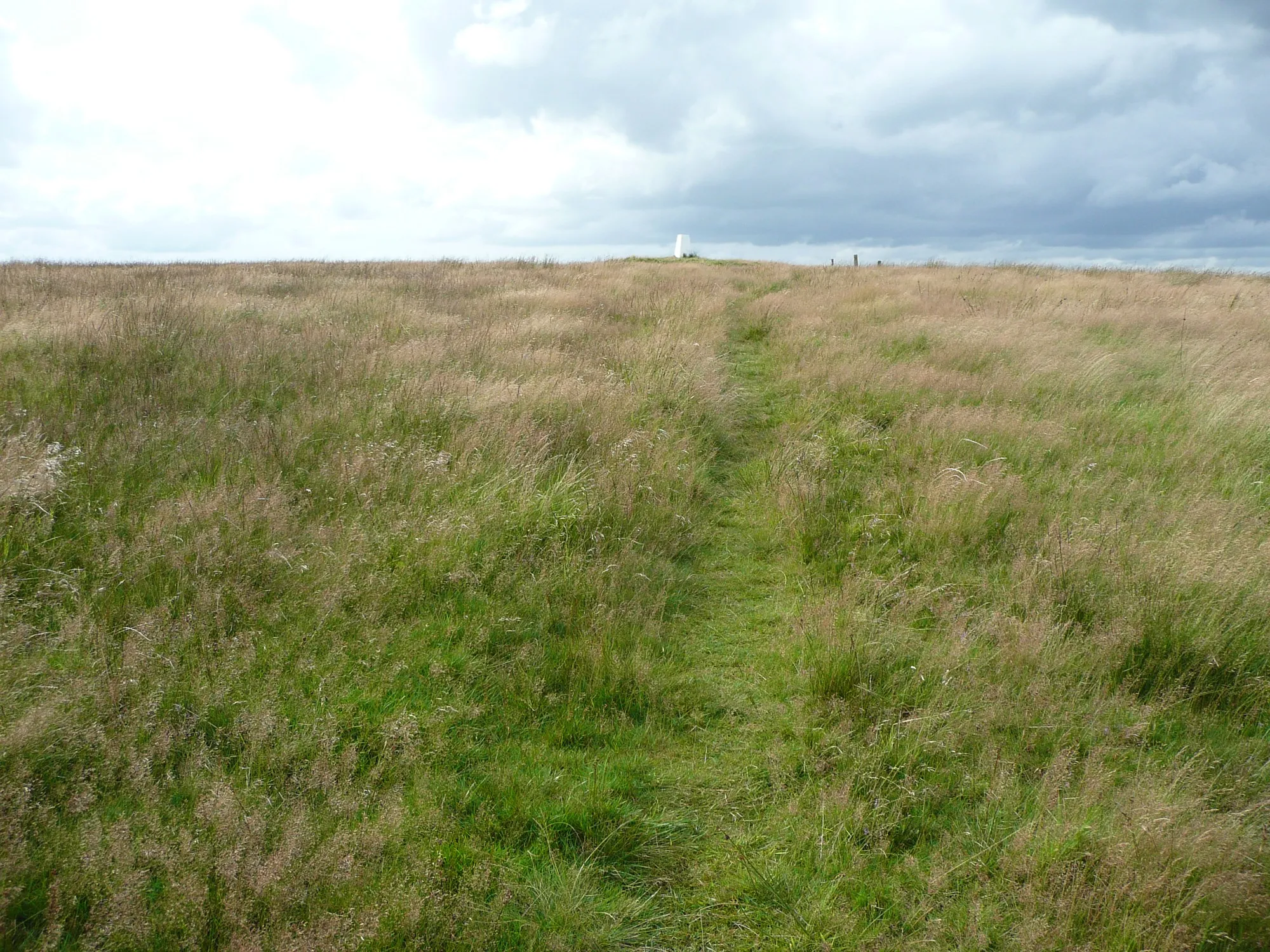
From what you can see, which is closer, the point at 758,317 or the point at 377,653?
the point at 377,653

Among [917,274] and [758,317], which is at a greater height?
[917,274]

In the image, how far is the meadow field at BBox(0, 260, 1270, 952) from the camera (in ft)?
8.52

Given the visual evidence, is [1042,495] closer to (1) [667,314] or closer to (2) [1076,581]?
(2) [1076,581]

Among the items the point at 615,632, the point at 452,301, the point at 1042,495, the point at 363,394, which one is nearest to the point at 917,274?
the point at 452,301

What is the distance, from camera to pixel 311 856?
2.58 meters

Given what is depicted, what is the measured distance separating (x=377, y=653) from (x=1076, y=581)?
4341mm

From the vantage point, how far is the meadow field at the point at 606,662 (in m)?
2.60

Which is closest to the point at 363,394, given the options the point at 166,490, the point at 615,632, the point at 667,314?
the point at 166,490

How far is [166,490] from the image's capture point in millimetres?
5156

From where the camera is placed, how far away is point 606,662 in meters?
4.05

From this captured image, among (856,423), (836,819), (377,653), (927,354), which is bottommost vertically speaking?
(836,819)

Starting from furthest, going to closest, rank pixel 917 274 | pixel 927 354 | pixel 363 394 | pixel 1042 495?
pixel 917 274, pixel 927 354, pixel 363 394, pixel 1042 495

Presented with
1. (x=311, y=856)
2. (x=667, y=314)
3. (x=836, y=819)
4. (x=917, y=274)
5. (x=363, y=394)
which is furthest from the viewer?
(x=917, y=274)

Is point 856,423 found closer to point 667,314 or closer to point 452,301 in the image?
point 667,314
